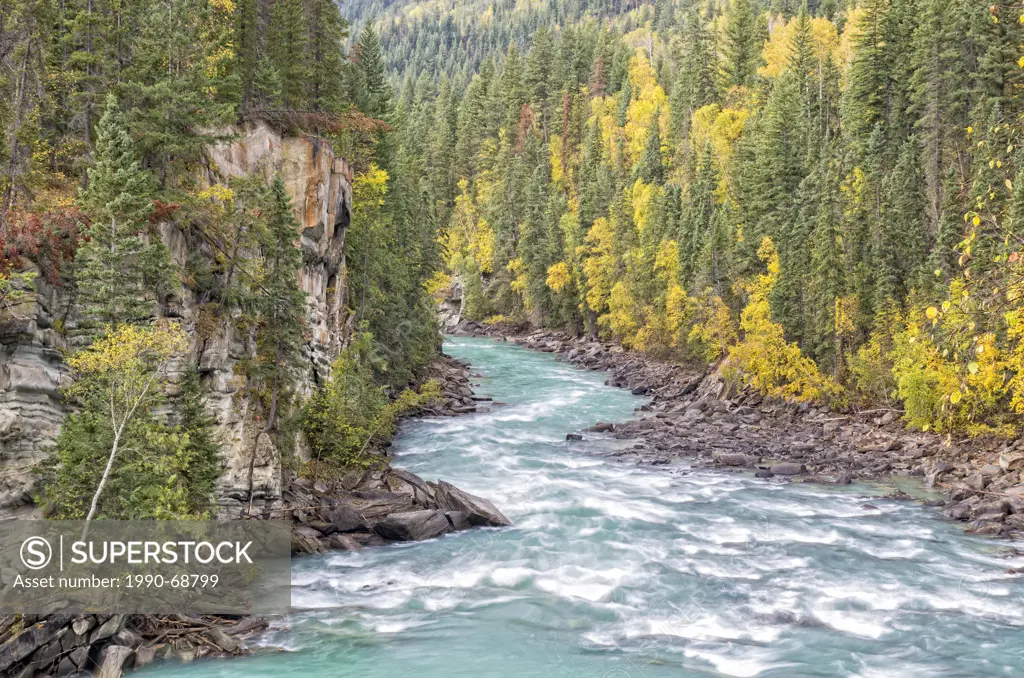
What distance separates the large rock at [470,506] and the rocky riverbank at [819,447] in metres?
10.4

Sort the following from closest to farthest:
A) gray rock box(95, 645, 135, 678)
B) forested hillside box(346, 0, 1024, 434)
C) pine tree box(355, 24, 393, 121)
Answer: gray rock box(95, 645, 135, 678)
forested hillside box(346, 0, 1024, 434)
pine tree box(355, 24, 393, 121)

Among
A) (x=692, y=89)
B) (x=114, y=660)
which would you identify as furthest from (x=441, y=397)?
(x=692, y=89)

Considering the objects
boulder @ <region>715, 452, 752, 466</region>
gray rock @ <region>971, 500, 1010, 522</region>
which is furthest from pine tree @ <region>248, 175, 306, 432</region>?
gray rock @ <region>971, 500, 1010, 522</region>

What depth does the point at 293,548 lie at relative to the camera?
73.3 ft

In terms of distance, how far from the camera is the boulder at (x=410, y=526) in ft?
77.8

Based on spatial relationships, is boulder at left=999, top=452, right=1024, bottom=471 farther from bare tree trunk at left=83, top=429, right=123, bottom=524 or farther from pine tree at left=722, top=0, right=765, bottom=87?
pine tree at left=722, top=0, right=765, bottom=87

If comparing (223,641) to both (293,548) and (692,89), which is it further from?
(692,89)

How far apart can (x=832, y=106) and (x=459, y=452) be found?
174ft

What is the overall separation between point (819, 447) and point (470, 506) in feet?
61.2

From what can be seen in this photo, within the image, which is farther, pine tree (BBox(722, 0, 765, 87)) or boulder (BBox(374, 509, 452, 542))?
pine tree (BBox(722, 0, 765, 87))

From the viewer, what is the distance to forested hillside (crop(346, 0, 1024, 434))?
3966cm

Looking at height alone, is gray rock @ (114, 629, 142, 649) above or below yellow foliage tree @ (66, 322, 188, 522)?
below

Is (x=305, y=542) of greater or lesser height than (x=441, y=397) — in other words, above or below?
below

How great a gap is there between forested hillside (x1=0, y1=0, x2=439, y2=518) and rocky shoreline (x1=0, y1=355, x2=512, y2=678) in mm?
1536
